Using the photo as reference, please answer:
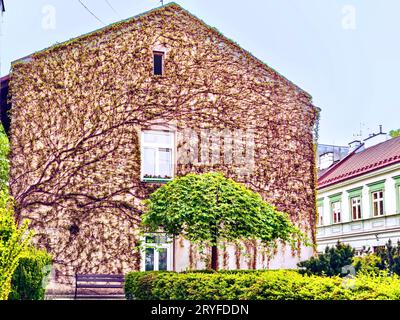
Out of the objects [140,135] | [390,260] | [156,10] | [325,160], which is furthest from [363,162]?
[140,135]

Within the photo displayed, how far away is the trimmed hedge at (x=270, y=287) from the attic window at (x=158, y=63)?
245 inches

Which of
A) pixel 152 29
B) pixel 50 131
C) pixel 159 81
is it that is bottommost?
pixel 50 131

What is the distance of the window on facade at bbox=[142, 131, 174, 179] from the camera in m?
14.7

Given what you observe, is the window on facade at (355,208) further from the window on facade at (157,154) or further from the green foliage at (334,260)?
the green foliage at (334,260)

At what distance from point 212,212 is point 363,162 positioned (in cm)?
1713

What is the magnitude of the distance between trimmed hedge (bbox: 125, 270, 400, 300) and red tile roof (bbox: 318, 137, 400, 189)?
50.3ft

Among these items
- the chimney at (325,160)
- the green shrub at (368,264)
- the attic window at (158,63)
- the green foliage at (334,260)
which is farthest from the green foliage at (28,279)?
the chimney at (325,160)

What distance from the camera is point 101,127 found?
14.4m

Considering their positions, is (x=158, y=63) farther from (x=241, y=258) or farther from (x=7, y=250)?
(x=7, y=250)

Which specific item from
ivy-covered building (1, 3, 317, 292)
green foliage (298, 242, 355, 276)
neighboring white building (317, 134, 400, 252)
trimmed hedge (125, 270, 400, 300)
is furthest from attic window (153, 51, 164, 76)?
neighboring white building (317, 134, 400, 252)

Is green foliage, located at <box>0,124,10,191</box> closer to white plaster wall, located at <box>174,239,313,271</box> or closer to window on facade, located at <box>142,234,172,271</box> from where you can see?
window on facade, located at <box>142,234,172,271</box>

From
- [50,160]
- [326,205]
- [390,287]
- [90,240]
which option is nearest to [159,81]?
[50,160]
